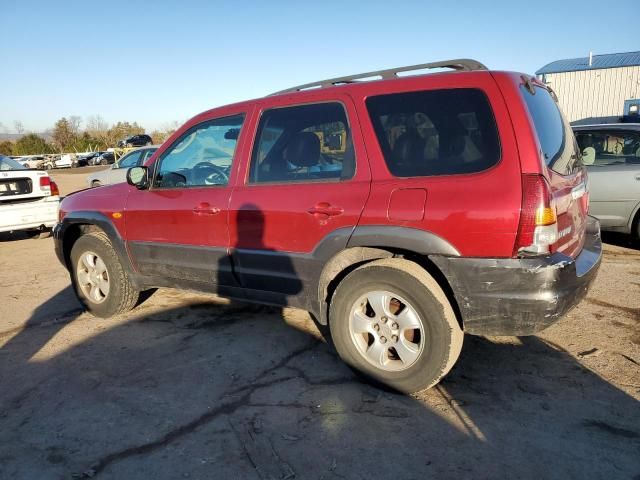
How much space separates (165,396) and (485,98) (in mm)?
2655

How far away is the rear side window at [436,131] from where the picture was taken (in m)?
2.65

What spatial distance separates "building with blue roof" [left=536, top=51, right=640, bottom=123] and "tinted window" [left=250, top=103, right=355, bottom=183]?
21.6 metres

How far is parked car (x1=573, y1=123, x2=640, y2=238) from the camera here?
6078 millimetres

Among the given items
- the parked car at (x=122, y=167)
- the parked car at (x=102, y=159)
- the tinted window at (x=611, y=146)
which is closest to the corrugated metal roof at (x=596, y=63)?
the tinted window at (x=611, y=146)

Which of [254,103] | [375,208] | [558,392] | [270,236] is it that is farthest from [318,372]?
[254,103]

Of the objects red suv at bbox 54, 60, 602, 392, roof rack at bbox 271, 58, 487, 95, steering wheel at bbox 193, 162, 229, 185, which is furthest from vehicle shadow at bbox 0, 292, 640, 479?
roof rack at bbox 271, 58, 487, 95

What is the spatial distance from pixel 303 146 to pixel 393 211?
3.03 ft

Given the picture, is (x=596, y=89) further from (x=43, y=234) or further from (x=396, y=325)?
(x=396, y=325)

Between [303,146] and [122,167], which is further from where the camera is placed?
[122,167]

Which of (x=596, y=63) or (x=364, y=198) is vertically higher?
(x=596, y=63)

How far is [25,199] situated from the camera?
788 cm

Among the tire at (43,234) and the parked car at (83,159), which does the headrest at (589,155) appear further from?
the parked car at (83,159)

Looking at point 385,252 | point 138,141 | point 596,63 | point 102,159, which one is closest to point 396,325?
point 385,252

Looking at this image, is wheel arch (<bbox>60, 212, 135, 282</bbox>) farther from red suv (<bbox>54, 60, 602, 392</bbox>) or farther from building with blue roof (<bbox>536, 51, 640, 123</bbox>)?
building with blue roof (<bbox>536, 51, 640, 123</bbox>)
